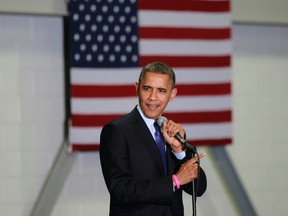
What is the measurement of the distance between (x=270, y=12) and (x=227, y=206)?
5.14ft

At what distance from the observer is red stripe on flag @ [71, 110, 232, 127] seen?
A: 11.9 feet

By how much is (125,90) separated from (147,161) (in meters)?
1.79

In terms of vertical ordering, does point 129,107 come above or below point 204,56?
below

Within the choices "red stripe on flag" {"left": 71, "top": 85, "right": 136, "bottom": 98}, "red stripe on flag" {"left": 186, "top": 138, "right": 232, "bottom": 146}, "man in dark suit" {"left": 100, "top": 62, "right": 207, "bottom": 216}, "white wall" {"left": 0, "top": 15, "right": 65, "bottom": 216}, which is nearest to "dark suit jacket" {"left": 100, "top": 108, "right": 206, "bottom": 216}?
"man in dark suit" {"left": 100, "top": 62, "right": 207, "bottom": 216}

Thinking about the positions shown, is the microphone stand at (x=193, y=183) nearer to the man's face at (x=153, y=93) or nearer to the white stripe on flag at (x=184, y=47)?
A: the man's face at (x=153, y=93)

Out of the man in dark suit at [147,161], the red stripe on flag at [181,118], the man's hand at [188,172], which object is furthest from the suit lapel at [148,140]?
the red stripe on flag at [181,118]

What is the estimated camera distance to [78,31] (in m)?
Result: 3.61

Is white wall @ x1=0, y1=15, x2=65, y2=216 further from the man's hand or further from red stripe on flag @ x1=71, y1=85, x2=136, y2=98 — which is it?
the man's hand

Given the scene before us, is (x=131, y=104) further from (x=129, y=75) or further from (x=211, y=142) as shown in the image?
(x=211, y=142)

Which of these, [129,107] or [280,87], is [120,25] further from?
[280,87]

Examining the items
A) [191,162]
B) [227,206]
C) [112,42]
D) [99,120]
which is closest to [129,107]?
[99,120]

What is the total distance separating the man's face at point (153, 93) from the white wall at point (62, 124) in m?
1.78

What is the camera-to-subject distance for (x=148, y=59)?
3770 mm

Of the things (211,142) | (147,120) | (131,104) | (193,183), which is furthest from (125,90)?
(193,183)
